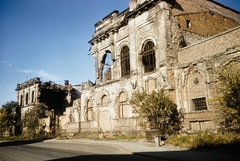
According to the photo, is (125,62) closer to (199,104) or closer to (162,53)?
(162,53)

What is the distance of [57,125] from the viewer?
104 ft

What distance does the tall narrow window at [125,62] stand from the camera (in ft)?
74.5

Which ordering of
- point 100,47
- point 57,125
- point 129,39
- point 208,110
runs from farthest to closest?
1. point 57,125
2. point 100,47
3. point 129,39
4. point 208,110

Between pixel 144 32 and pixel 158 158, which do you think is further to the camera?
pixel 144 32

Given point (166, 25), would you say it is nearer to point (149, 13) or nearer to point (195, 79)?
point (149, 13)

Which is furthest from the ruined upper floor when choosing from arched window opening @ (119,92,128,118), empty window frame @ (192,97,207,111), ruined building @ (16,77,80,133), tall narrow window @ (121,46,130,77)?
ruined building @ (16,77,80,133)

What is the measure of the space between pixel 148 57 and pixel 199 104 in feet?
23.2

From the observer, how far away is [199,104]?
14.9m

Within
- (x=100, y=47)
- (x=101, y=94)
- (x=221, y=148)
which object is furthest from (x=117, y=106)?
(x=221, y=148)

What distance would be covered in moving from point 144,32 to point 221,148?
43.5 ft

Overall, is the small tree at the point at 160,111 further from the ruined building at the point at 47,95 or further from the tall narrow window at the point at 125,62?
the ruined building at the point at 47,95

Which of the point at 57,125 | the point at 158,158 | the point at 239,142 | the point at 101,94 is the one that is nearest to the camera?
the point at 158,158

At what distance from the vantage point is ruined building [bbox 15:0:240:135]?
47.3 ft

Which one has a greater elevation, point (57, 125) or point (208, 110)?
point (208, 110)
